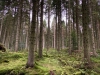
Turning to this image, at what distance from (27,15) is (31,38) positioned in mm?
12677

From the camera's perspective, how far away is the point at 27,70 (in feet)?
21.2

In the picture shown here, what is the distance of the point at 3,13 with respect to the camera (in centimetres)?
2058

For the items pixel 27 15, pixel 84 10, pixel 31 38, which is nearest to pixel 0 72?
pixel 31 38

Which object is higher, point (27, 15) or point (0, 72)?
point (27, 15)

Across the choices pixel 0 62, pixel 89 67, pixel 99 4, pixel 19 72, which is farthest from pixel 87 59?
pixel 99 4

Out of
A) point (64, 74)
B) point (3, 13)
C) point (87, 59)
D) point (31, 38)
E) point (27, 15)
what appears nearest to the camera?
point (64, 74)

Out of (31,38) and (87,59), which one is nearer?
(31,38)

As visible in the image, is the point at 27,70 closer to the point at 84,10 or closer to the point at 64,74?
the point at 64,74

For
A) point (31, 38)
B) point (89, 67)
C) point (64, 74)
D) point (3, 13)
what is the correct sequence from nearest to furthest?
point (64, 74), point (31, 38), point (89, 67), point (3, 13)

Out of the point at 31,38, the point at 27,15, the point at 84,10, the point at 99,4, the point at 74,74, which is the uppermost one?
the point at 99,4

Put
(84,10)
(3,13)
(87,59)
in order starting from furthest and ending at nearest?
1. (3,13)
2. (84,10)
3. (87,59)

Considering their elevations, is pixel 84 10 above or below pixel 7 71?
above

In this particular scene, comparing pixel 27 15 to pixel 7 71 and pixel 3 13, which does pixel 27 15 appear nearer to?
pixel 3 13

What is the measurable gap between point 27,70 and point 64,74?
6.94ft
